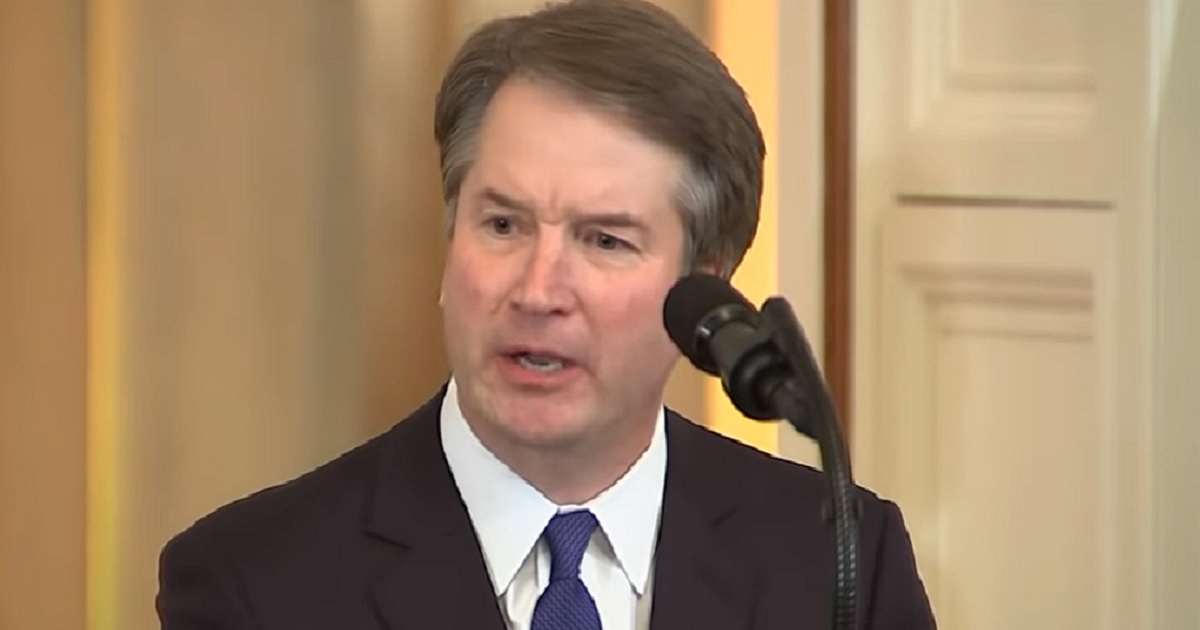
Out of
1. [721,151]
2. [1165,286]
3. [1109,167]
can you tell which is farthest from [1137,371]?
[721,151]

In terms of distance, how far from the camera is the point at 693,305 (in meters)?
1.03

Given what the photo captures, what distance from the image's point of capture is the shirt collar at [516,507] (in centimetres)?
146

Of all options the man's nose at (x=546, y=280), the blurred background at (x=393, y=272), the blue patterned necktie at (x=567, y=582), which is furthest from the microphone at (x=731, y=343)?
the blurred background at (x=393, y=272)

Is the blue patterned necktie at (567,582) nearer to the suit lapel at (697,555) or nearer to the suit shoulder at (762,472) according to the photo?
the suit lapel at (697,555)

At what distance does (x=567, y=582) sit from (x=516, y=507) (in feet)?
0.24

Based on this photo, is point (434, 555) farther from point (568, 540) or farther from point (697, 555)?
point (697, 555)

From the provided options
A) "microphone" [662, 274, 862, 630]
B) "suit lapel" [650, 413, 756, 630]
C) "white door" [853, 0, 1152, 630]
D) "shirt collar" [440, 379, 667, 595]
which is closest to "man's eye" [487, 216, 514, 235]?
"shirt collar" [440, 379, 667, 595]

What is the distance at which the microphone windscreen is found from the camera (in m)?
1.02

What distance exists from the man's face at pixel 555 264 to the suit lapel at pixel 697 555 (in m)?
0.16

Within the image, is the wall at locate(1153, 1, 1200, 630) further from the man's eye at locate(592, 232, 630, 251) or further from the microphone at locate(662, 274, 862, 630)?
the microphone at locate(662, 274, 862, 630)

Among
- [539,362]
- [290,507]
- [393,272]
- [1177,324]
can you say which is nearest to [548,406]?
[539,362]

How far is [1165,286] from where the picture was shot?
166 cm

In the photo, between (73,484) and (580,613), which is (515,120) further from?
(73,484)

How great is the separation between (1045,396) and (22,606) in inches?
38.3
